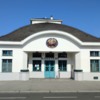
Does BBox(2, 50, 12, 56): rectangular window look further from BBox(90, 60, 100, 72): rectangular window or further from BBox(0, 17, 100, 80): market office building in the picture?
BBox(90, 60, 100, 72): rectangular window

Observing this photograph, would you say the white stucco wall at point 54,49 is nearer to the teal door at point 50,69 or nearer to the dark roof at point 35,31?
the dark roof at point 35,31

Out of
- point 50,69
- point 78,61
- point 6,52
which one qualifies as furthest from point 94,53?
point 6,52

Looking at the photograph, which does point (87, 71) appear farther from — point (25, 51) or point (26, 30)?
point (26, 30)

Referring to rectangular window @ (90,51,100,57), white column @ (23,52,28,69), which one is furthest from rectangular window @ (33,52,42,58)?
rectangular window @ (90,51,100,57)

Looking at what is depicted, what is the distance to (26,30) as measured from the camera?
33562 mm

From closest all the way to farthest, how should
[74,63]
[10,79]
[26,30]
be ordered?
[10,79]
[74,63]
[26,30]

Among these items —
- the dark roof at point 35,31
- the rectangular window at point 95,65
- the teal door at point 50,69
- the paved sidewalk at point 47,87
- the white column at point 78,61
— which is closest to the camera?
the paved sidewalk at point 47,87

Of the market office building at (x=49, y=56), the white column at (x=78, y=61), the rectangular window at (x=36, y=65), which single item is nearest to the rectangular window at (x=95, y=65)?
the market office building at (x=49, y=56)

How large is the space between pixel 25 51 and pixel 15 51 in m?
1.24

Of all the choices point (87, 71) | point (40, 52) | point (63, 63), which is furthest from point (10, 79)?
point (87, 71)

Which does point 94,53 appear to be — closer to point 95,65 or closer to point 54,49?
point 95,65

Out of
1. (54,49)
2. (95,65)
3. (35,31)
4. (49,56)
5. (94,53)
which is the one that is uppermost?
(35,31)

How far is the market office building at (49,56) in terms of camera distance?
92.5 ft

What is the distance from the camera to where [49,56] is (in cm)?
3144
